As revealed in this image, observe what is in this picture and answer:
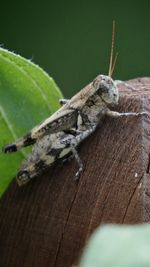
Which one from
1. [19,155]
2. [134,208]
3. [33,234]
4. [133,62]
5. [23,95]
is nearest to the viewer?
[134,208]

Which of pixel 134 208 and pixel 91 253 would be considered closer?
pixel 91 253

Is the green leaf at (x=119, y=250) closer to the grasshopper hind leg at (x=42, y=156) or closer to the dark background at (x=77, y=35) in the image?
the grasshopper hind leg at (x=42, y=156)

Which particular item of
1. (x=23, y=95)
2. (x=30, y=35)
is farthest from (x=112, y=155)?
(x=30, y=35)

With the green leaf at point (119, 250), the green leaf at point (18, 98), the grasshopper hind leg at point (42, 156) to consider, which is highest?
the green leaf at point (119, 250)

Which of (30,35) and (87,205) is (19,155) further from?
(30,35)

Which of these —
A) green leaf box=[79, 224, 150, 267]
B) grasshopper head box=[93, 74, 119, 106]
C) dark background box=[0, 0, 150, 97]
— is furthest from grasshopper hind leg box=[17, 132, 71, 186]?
dark background box=[0, 0, 150, 97]

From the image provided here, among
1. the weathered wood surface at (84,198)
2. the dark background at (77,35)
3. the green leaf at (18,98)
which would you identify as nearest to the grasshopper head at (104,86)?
the green leaf at (18,98)
